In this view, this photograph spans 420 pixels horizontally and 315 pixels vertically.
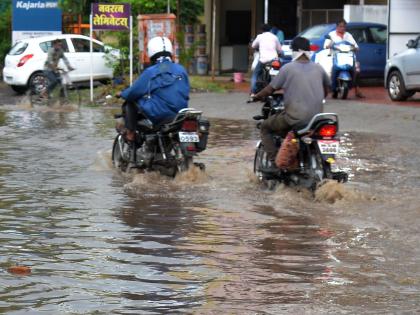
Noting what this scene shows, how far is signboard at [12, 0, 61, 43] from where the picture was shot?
3034 centimetres

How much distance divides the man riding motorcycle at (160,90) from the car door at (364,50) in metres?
14.2

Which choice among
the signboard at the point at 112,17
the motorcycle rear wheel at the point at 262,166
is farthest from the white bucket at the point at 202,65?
the motorcycle rear wheel at the point at 262,166

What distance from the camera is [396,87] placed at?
21.4 m

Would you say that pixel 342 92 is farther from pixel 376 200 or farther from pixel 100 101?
pixel 376 200

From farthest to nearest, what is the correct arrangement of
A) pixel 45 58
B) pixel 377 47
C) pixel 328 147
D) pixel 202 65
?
pixel 202 65
pixel 45 58
pixel 377 47
pixel 328 147

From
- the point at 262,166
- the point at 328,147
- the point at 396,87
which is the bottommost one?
the point at 262,166

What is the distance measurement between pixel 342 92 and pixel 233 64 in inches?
435

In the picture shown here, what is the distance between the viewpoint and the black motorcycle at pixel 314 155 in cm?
1012

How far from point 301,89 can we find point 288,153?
73cm

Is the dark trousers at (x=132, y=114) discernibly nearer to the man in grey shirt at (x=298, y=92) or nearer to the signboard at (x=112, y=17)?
the man in grey shirt at (x=298, y=92)

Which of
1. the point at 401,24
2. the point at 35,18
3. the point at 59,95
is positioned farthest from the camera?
the point at 35,18

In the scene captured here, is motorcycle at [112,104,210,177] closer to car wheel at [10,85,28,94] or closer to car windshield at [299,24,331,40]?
car windshield at [299,24,331,40]

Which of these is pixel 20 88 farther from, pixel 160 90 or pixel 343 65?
pixel 160 90

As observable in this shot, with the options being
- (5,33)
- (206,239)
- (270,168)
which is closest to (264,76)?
(270,168)
